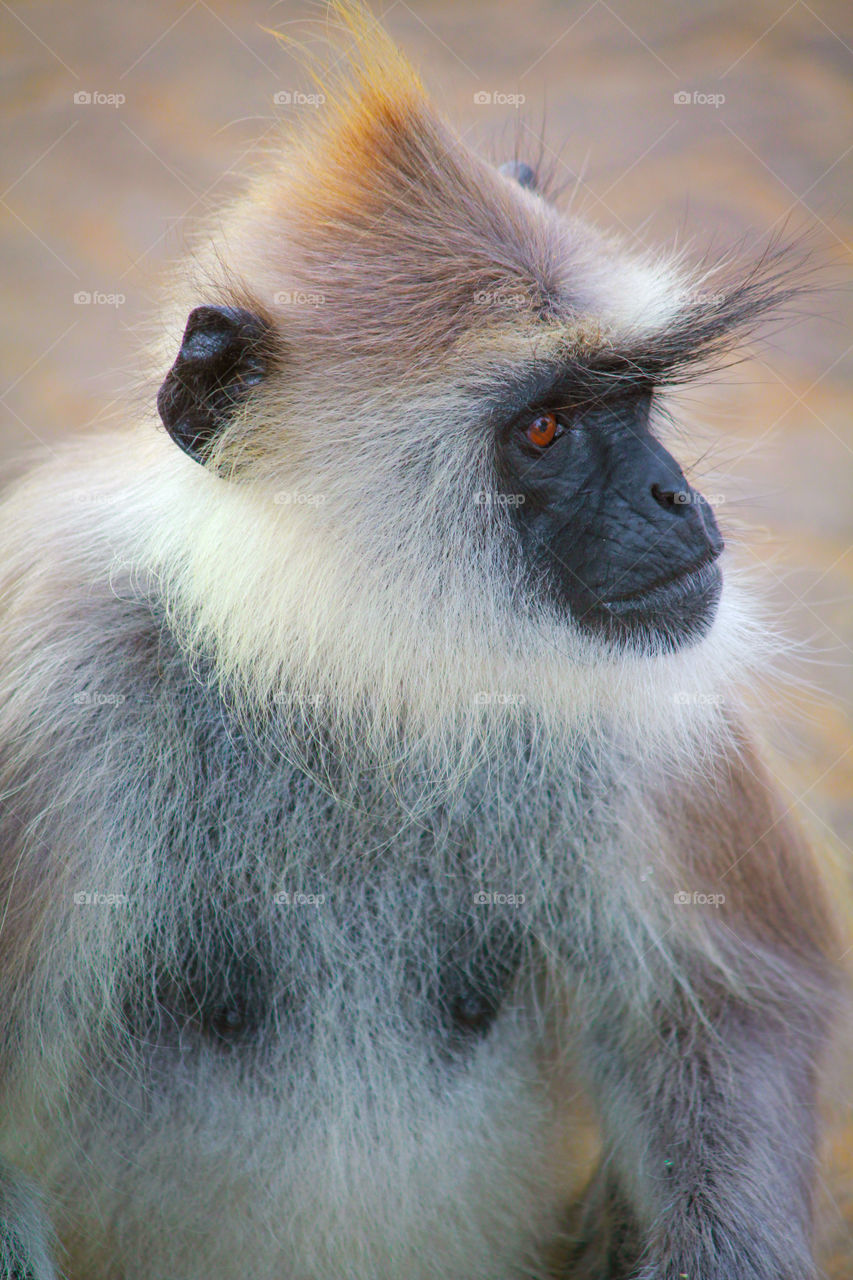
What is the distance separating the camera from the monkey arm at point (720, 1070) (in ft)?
6.93

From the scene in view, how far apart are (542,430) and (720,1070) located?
3.89 feet

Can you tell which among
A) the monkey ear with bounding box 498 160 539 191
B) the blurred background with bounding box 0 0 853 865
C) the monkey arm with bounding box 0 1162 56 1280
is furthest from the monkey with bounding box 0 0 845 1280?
the blurred background with bounding box 0 0 853 865

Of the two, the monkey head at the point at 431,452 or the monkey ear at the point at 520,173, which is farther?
the monkey ear at the point at 520,173

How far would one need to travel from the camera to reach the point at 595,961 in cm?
227

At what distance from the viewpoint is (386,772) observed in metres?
2.03

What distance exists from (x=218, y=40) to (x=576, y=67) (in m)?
1.48

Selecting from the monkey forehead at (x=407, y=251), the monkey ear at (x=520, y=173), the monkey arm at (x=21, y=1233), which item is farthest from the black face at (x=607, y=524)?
the monkey arm at (x=21, y=1233)

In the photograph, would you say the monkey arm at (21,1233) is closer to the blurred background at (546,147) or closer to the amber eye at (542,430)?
the amber eye at (542,430)

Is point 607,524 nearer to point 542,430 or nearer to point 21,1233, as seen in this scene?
point 542,430

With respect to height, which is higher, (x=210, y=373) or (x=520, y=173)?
(x=520, y=173)

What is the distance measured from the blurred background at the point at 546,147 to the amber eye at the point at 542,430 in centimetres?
228

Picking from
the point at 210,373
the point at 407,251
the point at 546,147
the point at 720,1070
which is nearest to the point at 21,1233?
the point at 720,1070

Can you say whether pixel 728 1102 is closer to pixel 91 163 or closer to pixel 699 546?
pixel 699 546

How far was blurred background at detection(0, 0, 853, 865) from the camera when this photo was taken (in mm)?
4480
